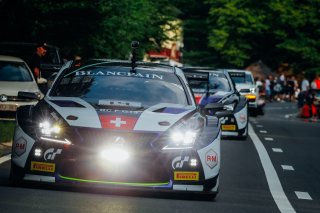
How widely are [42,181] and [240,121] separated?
12.3 m

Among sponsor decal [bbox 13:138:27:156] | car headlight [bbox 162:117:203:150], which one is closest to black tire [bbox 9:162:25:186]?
sponsor decal [bbox 13:138:27:156]

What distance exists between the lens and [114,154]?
35.4 ft

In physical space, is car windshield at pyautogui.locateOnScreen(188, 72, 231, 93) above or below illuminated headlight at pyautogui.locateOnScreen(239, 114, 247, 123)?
above

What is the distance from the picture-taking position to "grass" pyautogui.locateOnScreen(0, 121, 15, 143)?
1918cm

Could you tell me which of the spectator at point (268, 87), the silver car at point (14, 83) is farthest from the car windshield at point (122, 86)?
the spectator at point (268, 87)

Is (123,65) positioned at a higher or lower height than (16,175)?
higher

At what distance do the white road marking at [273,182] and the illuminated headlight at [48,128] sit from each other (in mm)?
2264

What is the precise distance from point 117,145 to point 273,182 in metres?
3.92

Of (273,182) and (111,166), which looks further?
(273,182)

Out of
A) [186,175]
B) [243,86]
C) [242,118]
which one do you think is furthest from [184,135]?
[243,86]

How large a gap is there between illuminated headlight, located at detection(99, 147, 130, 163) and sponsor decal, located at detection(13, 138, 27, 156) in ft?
2.80

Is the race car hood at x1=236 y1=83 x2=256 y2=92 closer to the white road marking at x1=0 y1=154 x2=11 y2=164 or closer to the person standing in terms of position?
the person standing

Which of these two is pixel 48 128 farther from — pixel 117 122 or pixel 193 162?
pixel 193 162

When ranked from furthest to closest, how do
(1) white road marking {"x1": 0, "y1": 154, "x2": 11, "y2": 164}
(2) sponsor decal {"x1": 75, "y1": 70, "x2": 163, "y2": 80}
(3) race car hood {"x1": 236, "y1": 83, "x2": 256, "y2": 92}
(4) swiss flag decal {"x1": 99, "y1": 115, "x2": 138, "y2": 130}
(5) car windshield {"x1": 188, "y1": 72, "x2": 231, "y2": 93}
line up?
1. (3) race car hood {"x1": 236, "y1": 83, "x2": 256, "y2": 92}
2. (5) car windshield {"x1": 188, "y1": 72, "x2": 231, "y2": 93}
3. (1) white road marking {"x1": 0, "y1": 154, "x2": 11, "y2": 164}
4. (2) sponsor decal {"x1": 75, "y1": 70, "x2": 163, "y2": 80}
5. (4) swiss flag decal {"x1": 99, "y1": 115, "x2": 138, "y2": 130}
